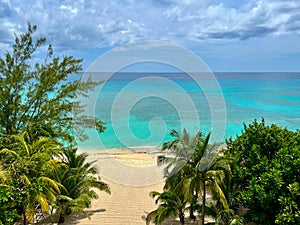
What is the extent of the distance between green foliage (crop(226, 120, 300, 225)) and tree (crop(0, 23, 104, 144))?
35.1 ft

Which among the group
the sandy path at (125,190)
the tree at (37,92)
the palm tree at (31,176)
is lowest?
the sandy path at (125,190)

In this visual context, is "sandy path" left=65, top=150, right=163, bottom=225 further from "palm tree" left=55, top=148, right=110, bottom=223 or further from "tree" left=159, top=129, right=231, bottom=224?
"tree" left=159, top=129, right=231, bottom=224

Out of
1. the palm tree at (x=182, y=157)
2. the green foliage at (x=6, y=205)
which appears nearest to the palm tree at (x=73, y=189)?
the green foliage at (x=6, y=205)

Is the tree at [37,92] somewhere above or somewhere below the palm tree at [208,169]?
above

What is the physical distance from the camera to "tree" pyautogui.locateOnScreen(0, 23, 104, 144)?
1727 centimetres

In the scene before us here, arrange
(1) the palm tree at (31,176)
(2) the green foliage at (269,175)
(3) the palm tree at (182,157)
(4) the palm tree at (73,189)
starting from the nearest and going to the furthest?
1. (2) the green foliage at (269,175)
2. (1) the palm tree at (31,176)
3. (3) the palm tree at (182,157)
4. (4) the palm tree at (73,189)

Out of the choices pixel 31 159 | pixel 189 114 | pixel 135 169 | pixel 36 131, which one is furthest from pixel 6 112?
pixel 189 114

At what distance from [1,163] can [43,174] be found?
7.02 ft

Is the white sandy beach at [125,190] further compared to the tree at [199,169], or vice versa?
the white sandy beach at [125,190]

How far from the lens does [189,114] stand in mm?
59125

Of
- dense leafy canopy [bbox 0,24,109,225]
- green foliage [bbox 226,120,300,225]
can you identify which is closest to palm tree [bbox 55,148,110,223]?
dense leafy canopy [bbox 0,24,109,225]

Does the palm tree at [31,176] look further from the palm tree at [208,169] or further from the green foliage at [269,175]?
the green foliage at [269,175]

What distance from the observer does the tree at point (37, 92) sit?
56.6 ft

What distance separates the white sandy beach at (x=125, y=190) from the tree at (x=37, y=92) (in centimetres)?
463
